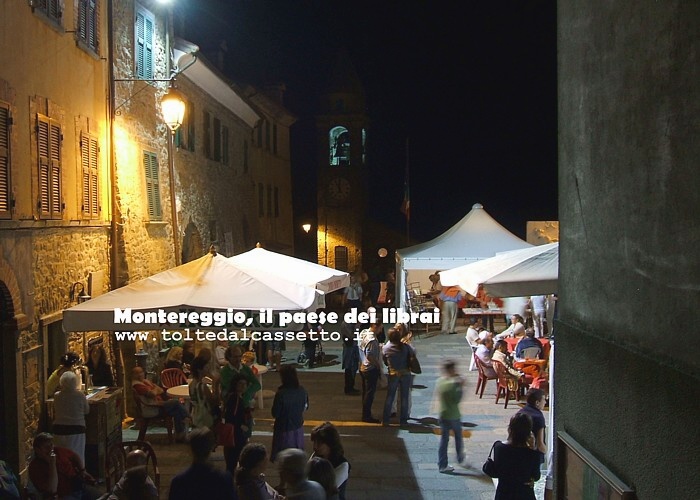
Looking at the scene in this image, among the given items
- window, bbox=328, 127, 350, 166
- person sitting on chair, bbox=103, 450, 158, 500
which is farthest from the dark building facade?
Result: window, bbox=328, 127, 350, 166

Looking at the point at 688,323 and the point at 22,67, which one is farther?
the point at 22,67

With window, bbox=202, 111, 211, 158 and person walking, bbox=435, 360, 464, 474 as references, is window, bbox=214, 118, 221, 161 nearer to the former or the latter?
window, bbox=202, 111, 211, 158

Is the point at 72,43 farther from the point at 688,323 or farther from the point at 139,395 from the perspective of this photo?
the point at 688,323

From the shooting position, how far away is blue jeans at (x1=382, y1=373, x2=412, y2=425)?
11164 mm

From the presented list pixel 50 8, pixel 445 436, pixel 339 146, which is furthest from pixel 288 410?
pixel 339 146

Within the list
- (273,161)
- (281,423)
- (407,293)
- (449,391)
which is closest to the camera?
(281,423)

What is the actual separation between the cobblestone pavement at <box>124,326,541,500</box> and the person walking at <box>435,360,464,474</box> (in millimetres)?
255

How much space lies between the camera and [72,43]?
36.3 ft

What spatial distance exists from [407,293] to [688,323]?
1971cm

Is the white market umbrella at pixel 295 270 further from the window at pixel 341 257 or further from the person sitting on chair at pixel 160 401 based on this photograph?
the window at pixel 341 257

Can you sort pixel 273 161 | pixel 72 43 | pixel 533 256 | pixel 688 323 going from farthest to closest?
pixel 273 161 → pixel 72 43 → pixel 533 256 → pixel 688 323

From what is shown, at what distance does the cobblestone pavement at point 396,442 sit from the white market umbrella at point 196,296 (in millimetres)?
1868

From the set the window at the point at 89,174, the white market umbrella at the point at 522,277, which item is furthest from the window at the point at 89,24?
the white market umbrella at the point at 522,277

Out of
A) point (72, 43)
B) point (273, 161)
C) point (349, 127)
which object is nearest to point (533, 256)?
point (72, 43)
